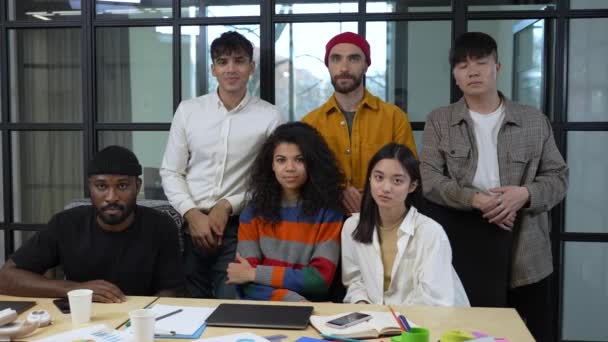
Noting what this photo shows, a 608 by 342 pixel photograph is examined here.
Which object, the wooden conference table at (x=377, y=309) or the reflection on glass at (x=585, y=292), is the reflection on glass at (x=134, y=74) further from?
the reflection on glass at (x=585, y=292)

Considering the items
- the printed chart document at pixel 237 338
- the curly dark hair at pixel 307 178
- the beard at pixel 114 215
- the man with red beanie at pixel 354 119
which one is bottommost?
the printed chart document at pixel 237 338

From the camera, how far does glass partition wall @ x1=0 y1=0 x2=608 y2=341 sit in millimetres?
2930

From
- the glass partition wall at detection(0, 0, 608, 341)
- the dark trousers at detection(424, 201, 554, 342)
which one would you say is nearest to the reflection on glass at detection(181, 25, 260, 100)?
the glass partition wall at detection(0, 0, 608, 341)

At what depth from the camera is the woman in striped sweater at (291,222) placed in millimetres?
2240

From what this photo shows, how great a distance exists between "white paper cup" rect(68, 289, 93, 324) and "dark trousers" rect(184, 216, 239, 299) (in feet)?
3.26

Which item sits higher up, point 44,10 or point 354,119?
point 44,10

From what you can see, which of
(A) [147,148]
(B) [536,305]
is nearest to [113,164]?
(A) [147,148]

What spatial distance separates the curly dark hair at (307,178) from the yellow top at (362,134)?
0.13 meters

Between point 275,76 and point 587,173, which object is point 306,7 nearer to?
point 275,76

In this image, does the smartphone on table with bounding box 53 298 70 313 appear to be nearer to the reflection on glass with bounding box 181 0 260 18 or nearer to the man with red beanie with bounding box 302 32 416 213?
the man with red beanie with bounding box 302 32 416 213

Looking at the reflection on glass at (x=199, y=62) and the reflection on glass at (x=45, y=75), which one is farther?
the reflection on glass at (x=45, y=75)

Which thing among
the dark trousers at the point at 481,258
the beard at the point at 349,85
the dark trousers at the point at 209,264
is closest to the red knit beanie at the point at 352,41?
the beard at the point at 349,85

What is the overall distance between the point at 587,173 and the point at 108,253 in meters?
2.39

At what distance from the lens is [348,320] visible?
1.61 meters
